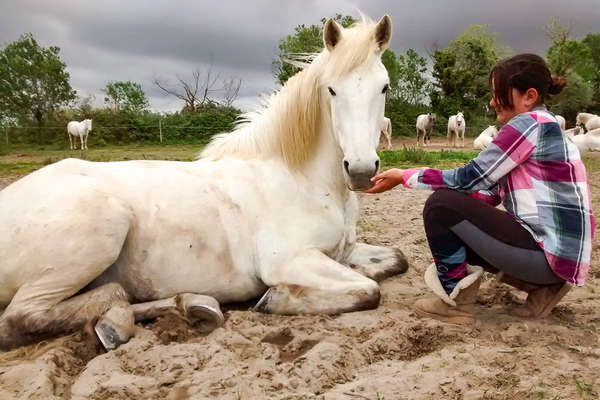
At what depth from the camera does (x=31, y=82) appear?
2936 cm

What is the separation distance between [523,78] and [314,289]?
1.66 metres

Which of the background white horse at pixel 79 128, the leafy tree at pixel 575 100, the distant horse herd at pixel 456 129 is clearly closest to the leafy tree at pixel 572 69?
the leafy tree at pixel 575 100

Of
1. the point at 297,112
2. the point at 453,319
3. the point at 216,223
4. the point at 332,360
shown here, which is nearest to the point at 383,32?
the point at 297,112

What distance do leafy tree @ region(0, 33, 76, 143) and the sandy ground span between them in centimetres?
3080

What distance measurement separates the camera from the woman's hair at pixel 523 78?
236 centimetres

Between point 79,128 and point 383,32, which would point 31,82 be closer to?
point 79,128

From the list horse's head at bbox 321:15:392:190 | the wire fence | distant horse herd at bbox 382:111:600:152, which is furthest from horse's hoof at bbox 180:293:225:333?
the wire fence

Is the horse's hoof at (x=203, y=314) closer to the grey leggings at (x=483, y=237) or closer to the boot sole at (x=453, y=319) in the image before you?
the boot sole at (x=453, y=319)

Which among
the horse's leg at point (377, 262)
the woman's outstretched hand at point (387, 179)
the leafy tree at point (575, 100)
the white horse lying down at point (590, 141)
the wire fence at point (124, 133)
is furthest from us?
the leafy tree at point (575, 100)

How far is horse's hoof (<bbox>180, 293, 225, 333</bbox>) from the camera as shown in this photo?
8.20 ft

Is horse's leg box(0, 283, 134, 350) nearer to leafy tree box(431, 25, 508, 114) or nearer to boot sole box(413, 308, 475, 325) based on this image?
boot sole box(413, 308, 475, 325)

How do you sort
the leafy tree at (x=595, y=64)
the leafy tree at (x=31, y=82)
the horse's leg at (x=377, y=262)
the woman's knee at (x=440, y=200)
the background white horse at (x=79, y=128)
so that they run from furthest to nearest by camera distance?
the leafy tree at (x=595, y=64)
the leafy tree at (x=31, y=82)
the background white horse at (x=79, y=128)
the horse's leg at (x=377, y=262)
the woman's knee at (x=440, y=200)

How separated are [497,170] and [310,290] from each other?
1.26 metres

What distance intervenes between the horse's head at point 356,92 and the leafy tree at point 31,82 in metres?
30.6
